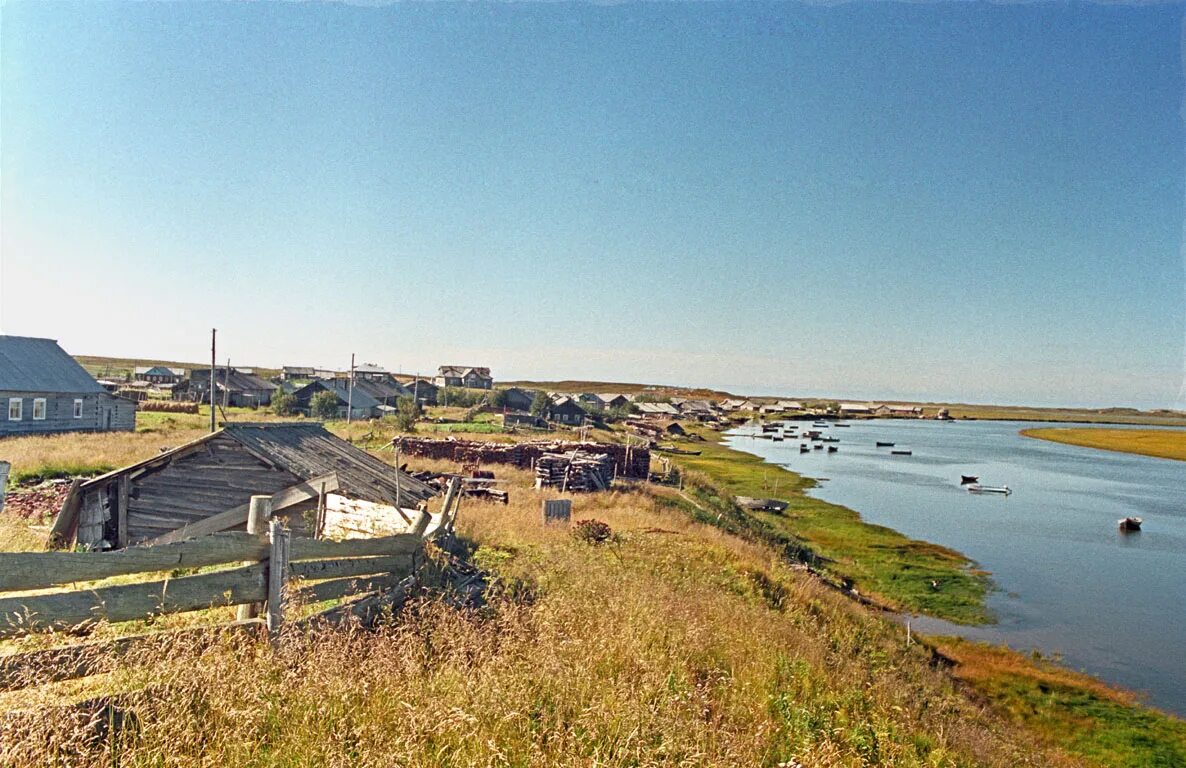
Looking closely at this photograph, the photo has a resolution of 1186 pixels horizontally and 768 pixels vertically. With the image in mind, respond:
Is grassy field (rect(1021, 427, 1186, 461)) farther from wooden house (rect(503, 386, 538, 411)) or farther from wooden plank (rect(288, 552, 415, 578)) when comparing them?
wooden plank (rect(288, 552, 415, 578))

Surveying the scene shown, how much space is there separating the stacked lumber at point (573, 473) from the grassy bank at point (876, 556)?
5.84 meters

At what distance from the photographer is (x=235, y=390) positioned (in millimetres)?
70625

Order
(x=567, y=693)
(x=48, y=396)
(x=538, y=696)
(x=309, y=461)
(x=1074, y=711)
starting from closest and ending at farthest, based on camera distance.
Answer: (x=538, y=696) → (x=567, y=693) → (x=309, y=461) → (x=1074, y=711) → (x=48, y=396)

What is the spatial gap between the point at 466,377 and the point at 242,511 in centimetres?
10566

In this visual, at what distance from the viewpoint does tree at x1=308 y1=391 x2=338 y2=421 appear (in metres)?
59.9

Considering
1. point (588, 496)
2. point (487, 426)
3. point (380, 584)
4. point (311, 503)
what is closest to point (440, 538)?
point (380, 584)

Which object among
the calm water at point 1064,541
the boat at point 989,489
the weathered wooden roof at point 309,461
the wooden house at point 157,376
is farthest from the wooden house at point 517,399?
the weathered wooden roof at point 309,461

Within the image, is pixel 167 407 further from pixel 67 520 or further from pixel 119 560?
pixel 119 560

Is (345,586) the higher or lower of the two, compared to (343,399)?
higher

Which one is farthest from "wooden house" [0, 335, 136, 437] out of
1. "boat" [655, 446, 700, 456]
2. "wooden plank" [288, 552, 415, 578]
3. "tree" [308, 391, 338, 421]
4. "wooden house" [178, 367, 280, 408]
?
"boat" [655, 446, 700, 456]

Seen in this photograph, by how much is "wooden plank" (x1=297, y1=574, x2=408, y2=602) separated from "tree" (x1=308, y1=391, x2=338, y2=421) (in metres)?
55.7

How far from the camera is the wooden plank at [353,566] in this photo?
6.29 meters

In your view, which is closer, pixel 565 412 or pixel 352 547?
pixel 352 547

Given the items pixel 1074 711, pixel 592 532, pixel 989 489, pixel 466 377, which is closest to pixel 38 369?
pixel 592 532
